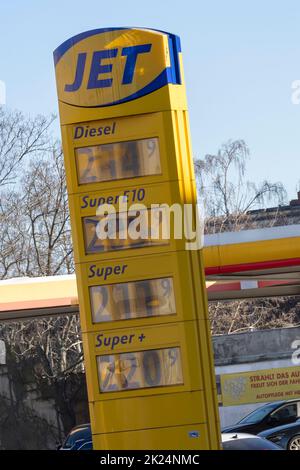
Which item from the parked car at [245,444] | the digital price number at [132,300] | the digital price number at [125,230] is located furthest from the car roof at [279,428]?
the digital price number at [125,230]

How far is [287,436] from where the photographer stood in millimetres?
20453

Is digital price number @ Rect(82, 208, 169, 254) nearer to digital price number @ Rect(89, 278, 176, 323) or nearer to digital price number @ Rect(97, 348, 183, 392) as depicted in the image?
digital price number @ Rect(89, 278, 176, 323)

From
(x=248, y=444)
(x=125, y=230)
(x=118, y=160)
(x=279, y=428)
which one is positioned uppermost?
(x=118, y=160)

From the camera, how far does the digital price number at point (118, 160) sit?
1259cm

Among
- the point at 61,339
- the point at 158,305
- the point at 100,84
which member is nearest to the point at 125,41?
the point at 100,84

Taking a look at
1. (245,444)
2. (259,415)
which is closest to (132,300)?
(245,444)

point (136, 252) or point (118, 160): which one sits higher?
point (118, 160)

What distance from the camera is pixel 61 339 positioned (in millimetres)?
35656

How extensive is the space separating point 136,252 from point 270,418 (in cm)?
1072

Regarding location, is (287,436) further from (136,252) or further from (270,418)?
(136,252)

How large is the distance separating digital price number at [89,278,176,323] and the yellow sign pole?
1 centimetres

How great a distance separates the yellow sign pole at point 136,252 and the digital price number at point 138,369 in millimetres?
12

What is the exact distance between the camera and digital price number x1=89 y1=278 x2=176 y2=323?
12.5 meters
